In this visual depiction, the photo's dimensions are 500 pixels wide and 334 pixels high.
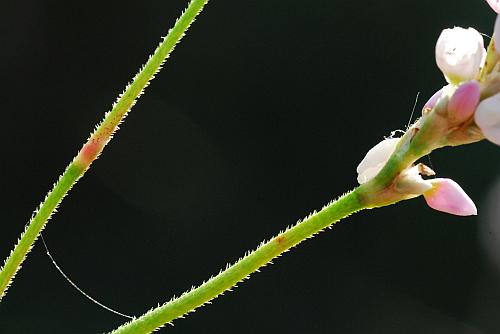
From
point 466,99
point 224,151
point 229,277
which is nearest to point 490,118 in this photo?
point 466,99

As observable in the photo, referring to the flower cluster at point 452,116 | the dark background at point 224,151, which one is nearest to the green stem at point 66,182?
the flower cluster at point 452,116

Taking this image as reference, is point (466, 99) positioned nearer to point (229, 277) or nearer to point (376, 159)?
point (376, 159)

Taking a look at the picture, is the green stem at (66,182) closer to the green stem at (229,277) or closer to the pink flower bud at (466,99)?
the green stem at (229,277)

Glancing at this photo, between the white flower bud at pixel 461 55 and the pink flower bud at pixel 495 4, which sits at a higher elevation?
the pink flower bud at pixel 495 4

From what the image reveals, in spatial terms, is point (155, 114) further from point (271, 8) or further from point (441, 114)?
point (441, 114)

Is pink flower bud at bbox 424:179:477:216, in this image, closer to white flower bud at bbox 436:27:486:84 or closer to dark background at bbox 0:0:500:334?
white flower bud at bbox 436:27:486:84

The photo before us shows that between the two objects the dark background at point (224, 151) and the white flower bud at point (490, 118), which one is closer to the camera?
the white flower bud at point (490, 118)

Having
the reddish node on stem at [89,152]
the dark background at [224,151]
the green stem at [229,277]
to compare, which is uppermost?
the dark background at [224,151]
